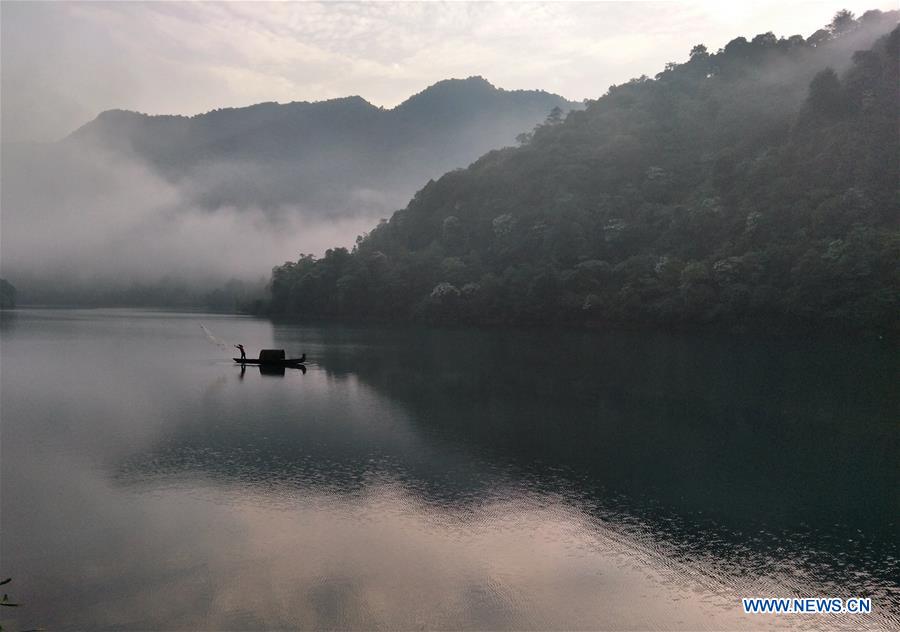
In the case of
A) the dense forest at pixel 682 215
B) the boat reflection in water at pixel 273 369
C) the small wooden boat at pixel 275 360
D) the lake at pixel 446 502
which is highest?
the dense forest at pixel 682 215

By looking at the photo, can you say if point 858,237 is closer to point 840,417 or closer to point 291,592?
point 840,417

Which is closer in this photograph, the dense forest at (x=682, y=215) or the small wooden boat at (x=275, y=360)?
the small wooden boat at (x=275, y=360)

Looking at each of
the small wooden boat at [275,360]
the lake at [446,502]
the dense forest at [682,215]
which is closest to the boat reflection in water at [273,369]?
the small wooden boat at [275,360]

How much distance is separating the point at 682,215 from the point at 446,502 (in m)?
109

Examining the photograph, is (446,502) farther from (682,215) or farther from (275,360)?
(682,215)

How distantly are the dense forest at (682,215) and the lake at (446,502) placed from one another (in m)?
48.1

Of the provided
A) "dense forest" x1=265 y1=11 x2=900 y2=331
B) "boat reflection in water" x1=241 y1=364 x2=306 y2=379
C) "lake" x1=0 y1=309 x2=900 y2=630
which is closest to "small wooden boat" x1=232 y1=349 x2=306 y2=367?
"boat reflection in water" x1=241 y1=364 x2=306 y2=379

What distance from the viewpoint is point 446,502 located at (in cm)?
2722

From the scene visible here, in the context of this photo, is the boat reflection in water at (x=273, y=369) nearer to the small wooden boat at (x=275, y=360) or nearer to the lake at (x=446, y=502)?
the small wooden boat at (x=275, y=360)

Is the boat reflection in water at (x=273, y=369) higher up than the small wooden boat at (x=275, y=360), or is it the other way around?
the small wooden boat at (x=275, y=360)

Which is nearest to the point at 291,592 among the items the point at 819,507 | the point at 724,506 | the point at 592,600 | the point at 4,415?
the point at 592,600

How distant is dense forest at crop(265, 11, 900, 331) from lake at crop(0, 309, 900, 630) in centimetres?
4811

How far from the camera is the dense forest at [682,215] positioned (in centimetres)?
10081

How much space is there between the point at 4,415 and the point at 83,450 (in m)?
13.9
